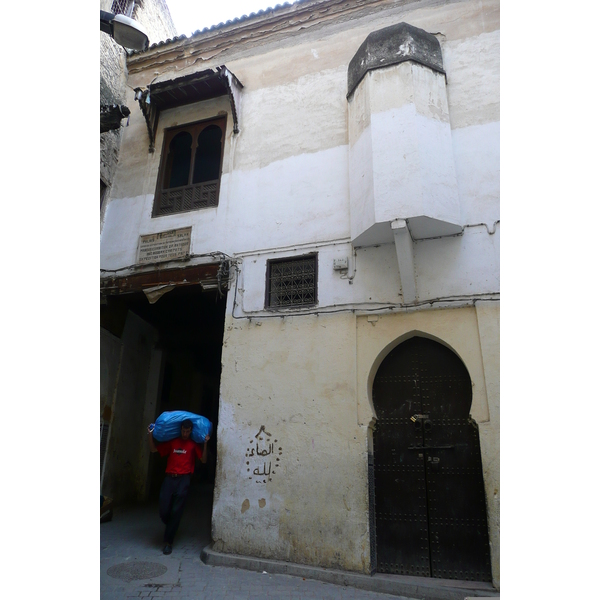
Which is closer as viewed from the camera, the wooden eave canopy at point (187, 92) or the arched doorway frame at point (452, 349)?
the arched doorway frame at point (452, 349)

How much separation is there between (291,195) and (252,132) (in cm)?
168

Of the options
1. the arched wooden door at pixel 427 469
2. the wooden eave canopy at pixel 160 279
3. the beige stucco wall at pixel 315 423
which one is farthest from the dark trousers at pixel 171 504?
the wooden eave canopy at pixel 160 279

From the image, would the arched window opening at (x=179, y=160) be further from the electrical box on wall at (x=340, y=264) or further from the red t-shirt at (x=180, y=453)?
the red t-shirt at (x=180, y=453)

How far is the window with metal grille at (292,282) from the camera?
22.3ft

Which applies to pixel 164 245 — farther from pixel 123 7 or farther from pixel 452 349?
pixel 123 7

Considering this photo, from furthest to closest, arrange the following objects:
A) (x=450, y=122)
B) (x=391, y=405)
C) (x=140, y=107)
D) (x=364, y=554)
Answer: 1. (x=140, y=107)
2. (x=450, y=122)
3. (x=391, y=405)
4. (x=364, y=554)

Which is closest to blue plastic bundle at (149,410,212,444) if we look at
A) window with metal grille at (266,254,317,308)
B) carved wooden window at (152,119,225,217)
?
window with metal grille at (266,254,317,308)

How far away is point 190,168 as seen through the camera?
28.1 ft

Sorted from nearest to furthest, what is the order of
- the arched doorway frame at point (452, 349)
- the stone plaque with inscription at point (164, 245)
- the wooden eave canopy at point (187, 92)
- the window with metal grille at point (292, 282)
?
the arched doorway frame at point (452, 349)
the window with metal grille at point (292, 282)
the stone plaque with inscription at point (164, 245)
the wooden eave canopy at point (187, 92)

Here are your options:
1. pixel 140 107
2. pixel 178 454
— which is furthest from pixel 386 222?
pixel 140 107

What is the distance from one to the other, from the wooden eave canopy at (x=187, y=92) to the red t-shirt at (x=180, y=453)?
5.37 meters

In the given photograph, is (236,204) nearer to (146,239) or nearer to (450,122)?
(146,239)

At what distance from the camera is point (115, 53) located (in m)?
9.76

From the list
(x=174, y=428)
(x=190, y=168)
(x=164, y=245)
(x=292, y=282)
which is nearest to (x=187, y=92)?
(x=190, y=168)
